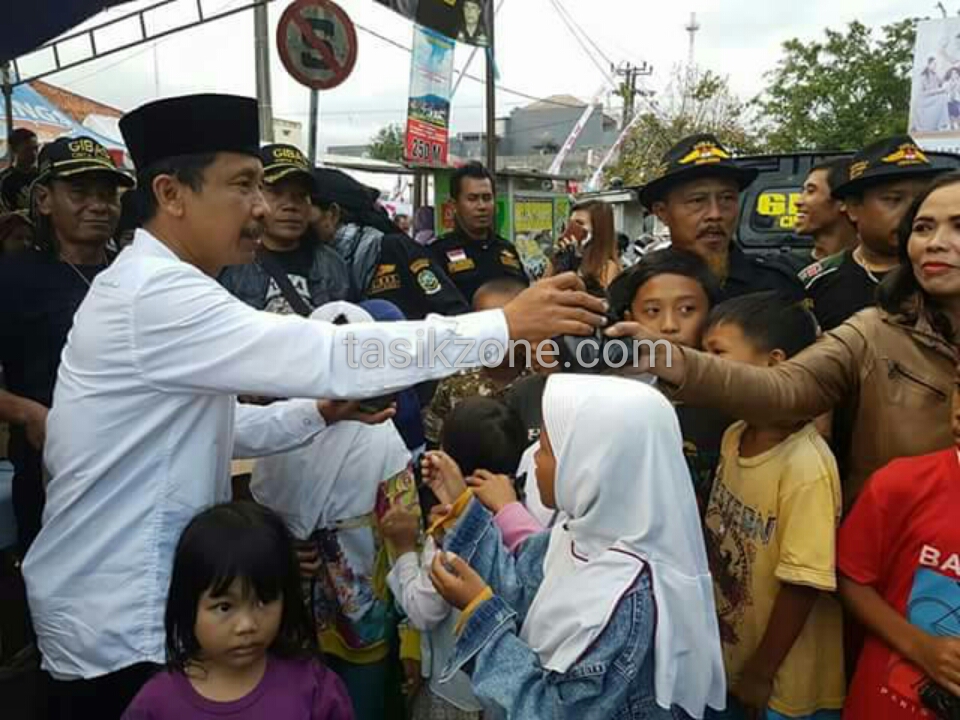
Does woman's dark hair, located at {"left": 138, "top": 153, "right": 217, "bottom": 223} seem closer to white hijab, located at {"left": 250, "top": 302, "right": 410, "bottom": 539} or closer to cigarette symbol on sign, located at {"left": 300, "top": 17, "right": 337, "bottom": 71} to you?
white hijab, located at {"left": 250, "top": 302, "right": 410, "bottom": 539}

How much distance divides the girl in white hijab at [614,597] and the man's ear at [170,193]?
1.03 meters

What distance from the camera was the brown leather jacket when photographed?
1.82m

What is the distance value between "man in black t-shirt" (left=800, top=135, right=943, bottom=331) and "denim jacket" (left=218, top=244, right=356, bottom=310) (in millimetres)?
2167

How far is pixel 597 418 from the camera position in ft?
4.84

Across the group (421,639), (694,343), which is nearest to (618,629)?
(421,639)

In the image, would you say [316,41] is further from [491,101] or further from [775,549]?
[775,549]

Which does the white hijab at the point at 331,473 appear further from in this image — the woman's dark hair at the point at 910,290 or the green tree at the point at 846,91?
the green tree at the point at 846,91

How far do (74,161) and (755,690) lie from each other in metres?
3.17

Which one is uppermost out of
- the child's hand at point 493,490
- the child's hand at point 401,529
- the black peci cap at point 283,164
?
the black peci cap at point 283,164

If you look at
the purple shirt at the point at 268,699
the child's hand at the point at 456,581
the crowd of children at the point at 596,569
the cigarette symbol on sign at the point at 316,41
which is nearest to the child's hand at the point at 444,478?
the crowd of children at the point at 596,569

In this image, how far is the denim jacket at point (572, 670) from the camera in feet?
4.67

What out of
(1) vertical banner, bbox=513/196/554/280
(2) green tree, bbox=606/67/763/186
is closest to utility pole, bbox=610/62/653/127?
(2) green tree, bbox=606/67/763/186

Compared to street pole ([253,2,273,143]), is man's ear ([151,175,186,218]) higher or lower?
lower

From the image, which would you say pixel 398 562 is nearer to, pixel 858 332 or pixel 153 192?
pixel 153 192
